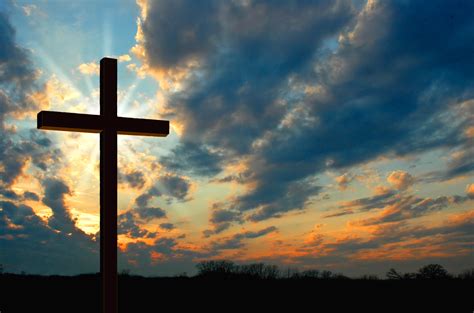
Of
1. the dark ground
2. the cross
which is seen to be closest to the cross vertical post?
the cross

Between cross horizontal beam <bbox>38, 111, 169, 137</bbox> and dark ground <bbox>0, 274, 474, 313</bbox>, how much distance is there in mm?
4966

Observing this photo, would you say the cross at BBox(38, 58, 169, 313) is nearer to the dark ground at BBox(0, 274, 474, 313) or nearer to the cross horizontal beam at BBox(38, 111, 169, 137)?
the cross horizontal beam at BBox(38, 111, 169, 137)

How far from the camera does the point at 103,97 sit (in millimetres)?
12383

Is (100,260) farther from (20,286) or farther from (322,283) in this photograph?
(322,283)

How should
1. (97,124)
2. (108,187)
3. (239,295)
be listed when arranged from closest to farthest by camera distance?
1. (108,187)
2. (97,124)
3. (239,295)

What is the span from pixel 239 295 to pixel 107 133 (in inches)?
256

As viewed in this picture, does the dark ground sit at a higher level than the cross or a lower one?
lower

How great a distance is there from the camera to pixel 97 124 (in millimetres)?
12141

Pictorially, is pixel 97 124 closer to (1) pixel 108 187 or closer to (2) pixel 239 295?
(1) pixel 108 187

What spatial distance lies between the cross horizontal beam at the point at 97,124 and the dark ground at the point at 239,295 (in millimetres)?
4966

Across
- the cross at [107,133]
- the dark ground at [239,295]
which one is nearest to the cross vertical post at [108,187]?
the cross at [107,133]

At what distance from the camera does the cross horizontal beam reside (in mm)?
11742

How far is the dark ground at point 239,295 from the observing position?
1528cm

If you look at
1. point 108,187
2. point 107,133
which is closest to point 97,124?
point 107,133
